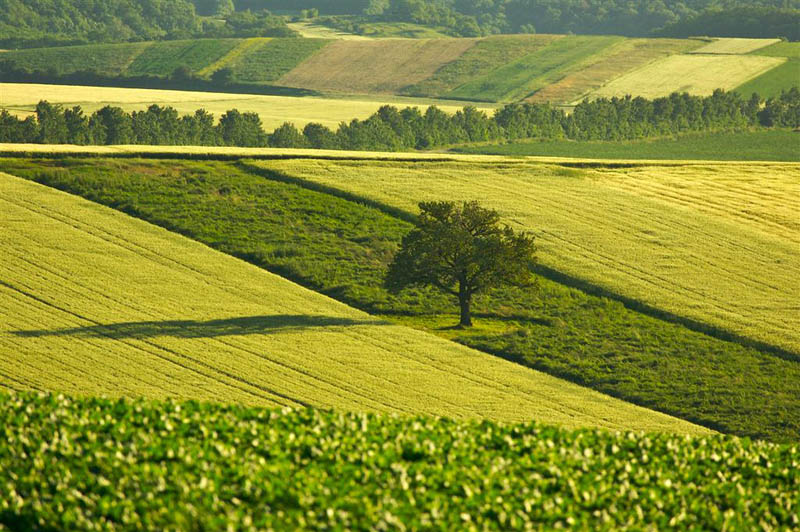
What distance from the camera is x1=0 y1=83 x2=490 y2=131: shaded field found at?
132188mm

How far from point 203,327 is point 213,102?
104m

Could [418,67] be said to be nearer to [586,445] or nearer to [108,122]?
[108,122]

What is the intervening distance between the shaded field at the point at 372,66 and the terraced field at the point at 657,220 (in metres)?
87.7

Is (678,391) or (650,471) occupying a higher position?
(650,471)

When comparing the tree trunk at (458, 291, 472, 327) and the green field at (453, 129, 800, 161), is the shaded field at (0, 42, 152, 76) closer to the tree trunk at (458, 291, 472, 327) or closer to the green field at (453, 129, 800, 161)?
the green field at (453, 129, 800, 161)

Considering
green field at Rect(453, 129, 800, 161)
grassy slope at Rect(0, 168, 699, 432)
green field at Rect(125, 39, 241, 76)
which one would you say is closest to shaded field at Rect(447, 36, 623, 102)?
green field at Rect(453, 129, 800, 161)

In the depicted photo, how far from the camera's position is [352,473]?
19.3m

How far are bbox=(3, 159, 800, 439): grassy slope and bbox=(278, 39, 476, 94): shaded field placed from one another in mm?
96890

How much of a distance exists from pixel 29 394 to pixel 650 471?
13286 millimetres

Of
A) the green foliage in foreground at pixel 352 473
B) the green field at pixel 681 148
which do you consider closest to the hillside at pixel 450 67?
the green field at pixel 681 148

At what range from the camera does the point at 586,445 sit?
2255cm

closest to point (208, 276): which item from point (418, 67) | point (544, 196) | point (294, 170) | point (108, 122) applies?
point (294, 170)

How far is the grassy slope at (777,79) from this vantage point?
510ft

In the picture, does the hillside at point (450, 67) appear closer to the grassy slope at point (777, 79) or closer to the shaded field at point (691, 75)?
the shaded field at point (691, 75)
